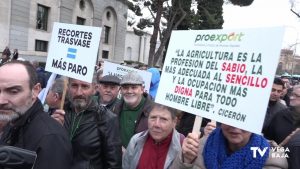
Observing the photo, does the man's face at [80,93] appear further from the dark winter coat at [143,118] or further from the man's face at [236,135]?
the man's face at [236,135]

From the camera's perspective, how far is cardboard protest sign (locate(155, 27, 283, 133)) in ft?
7.59

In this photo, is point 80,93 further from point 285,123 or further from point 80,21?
point 80,21

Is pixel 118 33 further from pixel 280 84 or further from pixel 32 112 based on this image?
pixel 32 112

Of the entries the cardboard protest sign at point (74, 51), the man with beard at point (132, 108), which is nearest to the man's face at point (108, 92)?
the man with beard at point (132, 108)

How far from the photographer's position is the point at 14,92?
8.26ft

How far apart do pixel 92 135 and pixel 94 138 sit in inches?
1.2

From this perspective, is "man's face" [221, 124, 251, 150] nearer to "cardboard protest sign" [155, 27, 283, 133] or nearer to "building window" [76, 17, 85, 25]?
"cardboard protest sign" [155, 27, 283, 133]

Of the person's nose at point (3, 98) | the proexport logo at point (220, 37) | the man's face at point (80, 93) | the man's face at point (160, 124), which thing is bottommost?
the man's face at point (160, 124)

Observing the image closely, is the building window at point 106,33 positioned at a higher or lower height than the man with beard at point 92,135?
higher

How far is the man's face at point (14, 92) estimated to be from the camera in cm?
250

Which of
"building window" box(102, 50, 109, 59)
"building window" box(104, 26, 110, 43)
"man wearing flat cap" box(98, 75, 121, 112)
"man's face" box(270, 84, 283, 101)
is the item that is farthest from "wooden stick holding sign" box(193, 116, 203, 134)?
"building window" box(104, 26, 110, 43)

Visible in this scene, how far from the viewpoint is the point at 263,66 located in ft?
7.70

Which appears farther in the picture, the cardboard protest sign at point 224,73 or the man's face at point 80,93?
the man's face at point 80,93

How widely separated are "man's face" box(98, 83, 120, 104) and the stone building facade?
19.3 m
